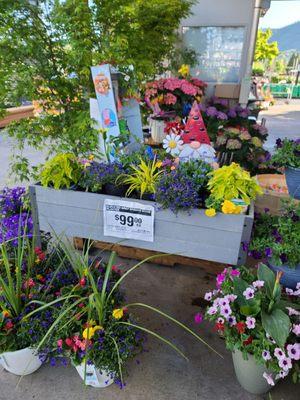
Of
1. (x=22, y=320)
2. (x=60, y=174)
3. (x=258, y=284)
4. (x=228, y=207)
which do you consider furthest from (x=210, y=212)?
(x=22, y=320)

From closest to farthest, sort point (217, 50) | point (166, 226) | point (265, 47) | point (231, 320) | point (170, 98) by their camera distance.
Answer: point (231, 320), point (166, 226), point (170, 98), point (217, 50), point (265, 47)

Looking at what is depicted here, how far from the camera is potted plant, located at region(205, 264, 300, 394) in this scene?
1.10 meters

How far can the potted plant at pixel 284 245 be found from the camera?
1.30 metres

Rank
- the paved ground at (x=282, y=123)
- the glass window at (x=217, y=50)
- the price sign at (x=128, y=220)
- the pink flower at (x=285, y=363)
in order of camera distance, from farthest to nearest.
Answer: the paved ground at (x=282, y=123), the glass window at (x=217, y=50), the price sign at (x=128, y=220), the pink flower at (x=285, y=363)

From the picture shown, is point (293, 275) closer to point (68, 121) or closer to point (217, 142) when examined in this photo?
point (217, 142)

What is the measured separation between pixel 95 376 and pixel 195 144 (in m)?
1.18

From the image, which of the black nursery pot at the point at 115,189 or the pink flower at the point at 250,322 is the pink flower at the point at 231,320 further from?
the black nursery pot at the point at 115,189

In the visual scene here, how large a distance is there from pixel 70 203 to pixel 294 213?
1.05 metres

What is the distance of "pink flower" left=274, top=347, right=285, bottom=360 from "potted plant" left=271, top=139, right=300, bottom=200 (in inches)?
26.4

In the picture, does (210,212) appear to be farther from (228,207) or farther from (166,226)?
(166,226)

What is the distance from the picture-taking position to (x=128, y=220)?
1448mm

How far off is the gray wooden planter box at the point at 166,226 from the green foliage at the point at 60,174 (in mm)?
43

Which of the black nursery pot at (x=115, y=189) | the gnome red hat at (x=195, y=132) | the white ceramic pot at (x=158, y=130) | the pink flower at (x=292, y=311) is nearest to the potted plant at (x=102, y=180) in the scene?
the black nursery pot at (x=115, y=189)

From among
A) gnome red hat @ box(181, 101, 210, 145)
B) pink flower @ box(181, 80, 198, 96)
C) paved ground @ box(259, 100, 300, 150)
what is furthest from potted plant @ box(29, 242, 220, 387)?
paved ground @ box(259, 100, 300, 150)
